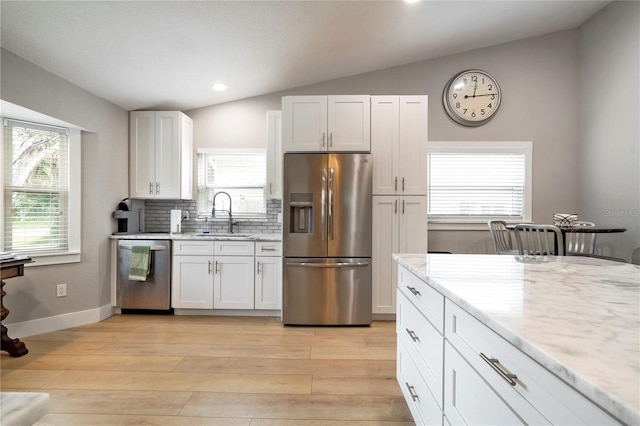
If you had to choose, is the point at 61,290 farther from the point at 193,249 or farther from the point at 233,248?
the point at 233,248

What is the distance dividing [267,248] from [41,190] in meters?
2.25

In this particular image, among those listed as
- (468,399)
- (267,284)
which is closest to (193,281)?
(267,284)

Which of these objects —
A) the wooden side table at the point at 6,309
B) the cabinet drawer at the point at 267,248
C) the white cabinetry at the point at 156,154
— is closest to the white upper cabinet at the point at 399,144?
the cabinet drawer at the point at 267,248

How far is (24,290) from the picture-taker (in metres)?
2.80

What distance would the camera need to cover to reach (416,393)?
151 cm

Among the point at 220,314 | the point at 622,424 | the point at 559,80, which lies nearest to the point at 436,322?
the point at 622,424

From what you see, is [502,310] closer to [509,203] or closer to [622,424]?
[622,424]

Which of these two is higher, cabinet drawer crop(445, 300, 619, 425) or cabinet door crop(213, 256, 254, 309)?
cabinet drawer crop(445, 300, 619, 425)

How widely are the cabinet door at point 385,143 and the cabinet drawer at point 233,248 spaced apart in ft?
4.92

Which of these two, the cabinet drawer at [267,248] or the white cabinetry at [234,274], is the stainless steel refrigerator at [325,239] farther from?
the white cabinetry at [234,274]

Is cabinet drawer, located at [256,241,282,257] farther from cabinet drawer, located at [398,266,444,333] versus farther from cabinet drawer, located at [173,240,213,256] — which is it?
cabinet drawer, located at [398,266,444,333]

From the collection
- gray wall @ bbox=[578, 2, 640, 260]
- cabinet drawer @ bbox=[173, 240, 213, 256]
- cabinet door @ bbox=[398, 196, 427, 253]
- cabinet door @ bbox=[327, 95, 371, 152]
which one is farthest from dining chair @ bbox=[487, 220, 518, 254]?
cabinet drawer @ bbox=[173, 240, 213, 256]

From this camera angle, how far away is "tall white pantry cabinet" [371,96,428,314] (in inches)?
129

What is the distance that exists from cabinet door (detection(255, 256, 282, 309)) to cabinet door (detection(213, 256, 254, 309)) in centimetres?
8
